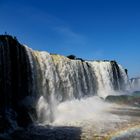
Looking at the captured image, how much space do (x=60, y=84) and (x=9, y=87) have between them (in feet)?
40.7

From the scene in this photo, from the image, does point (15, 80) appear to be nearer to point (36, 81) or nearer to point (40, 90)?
point (36, 81)

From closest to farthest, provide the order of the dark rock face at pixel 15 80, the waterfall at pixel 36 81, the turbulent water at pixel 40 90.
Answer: the dark rock face at pixel 15 80 < the turbulent water at pixel 40 90 < the waterfall at pixel 36 81

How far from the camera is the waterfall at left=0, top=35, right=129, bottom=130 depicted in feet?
85.9

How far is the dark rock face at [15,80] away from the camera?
25356 mm

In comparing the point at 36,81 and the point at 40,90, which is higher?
the point at 36,81

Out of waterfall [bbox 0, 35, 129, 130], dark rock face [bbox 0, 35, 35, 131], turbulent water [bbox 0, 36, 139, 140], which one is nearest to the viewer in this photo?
dark rock face [bbox 0, 35, 35, 131]

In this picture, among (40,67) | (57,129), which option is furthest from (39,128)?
(40,67)

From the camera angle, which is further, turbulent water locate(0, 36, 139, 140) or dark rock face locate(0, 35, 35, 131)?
turbulent water locate(0, 36, 139, 140)

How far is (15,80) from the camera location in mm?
27781

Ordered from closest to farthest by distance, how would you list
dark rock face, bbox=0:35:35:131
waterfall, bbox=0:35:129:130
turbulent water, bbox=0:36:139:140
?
1. dark rock face, bbox=0:35:35:131
2. turbulent water, bbox=0:36:139:140
3. waterfall, bbox=0:35:129:130

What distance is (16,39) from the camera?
1104 inches

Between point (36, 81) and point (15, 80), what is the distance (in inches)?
152

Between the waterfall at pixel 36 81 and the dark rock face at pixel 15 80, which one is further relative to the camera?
the waterfall at pixel 36 81

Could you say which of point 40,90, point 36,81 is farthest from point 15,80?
point 40,90
